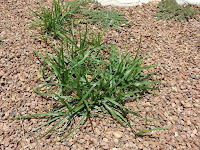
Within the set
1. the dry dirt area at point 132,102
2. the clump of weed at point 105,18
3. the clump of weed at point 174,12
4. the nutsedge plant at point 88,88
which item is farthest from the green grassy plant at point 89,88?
the clump of weed at point 174,12

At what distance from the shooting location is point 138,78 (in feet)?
8.38

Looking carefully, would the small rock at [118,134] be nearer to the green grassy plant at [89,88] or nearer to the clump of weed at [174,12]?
the green grassy plant at [89,88]

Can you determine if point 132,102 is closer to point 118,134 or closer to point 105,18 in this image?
point 118,134

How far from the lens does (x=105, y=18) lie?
346cm

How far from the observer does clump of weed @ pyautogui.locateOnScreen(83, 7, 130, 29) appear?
338 centimetres

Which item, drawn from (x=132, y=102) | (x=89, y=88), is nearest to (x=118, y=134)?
(x=132, y=102)

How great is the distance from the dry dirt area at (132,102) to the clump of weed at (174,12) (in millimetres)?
160

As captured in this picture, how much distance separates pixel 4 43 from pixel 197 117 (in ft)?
8.60

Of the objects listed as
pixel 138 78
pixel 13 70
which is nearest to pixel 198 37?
pixel 138 78

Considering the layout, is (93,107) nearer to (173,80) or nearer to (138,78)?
(138,78)

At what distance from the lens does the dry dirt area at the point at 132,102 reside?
6.51 ft

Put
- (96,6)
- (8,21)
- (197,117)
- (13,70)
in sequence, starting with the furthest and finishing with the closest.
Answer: (96,6) → (8,21) → (13,70) → (197,117)

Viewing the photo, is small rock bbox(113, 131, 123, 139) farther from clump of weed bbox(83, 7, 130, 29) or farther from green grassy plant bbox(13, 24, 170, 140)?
clump of weed bbox(83, 7, 130, 29)

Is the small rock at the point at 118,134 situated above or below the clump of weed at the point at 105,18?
below
